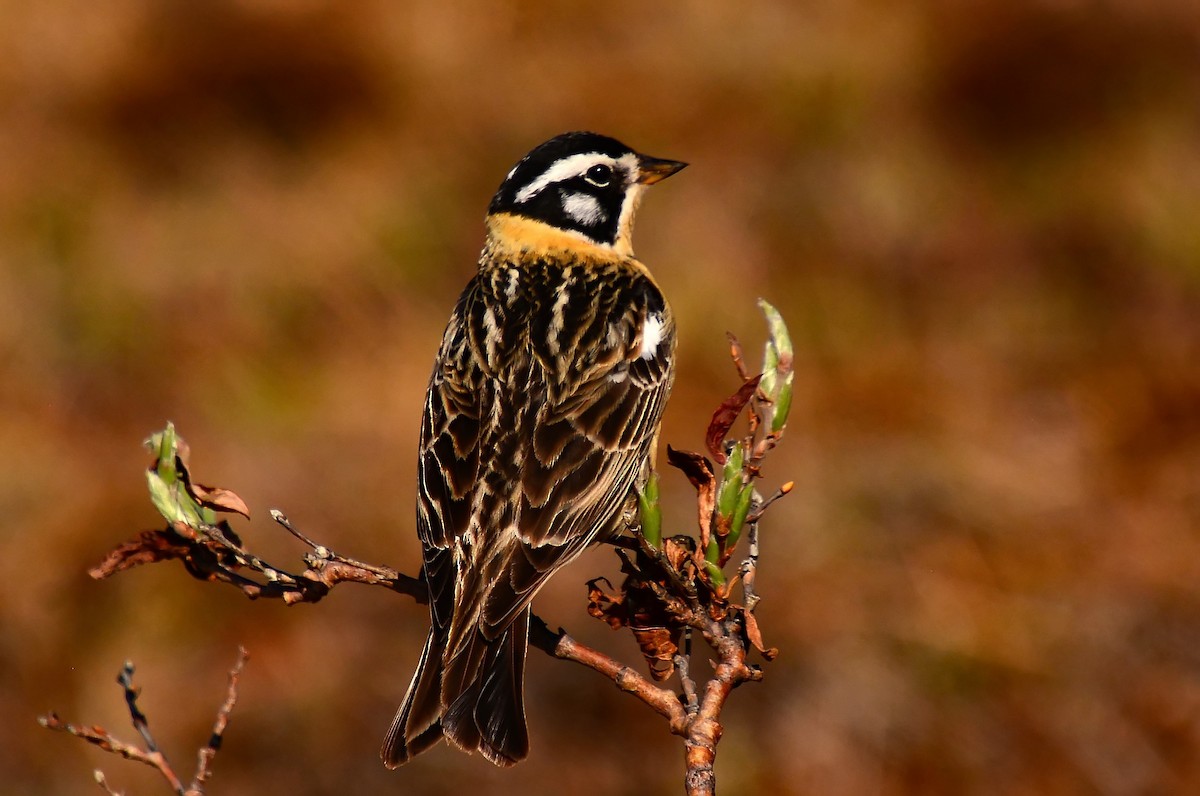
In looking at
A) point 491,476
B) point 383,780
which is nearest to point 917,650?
point 383,780

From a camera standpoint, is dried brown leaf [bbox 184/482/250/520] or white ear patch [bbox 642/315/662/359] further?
white ear patch [bbox 642/315/662/359]

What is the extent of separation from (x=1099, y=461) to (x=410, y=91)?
6.12 metres

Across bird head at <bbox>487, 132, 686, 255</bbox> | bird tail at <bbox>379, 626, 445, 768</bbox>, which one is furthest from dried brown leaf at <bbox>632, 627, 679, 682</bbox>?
bird head at <bbox>487, 132, 686, 255</bbox>

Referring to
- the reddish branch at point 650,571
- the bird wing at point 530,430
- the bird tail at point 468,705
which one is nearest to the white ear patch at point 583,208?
the bird wing at point 530,430

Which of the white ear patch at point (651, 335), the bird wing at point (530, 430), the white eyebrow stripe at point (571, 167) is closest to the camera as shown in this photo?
the bird wing at point (530, 430)

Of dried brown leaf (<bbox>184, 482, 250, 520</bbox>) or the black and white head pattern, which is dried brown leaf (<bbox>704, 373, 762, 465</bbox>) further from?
the black and white head pattern

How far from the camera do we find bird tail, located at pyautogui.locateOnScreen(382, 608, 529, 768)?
3.87m

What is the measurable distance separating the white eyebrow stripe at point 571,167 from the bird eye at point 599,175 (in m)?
0.02

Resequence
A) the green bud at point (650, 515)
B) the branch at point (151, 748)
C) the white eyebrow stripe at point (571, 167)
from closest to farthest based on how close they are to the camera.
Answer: the branch at point (151, 748)
the green bud at point (650, 515)
the white eyebrow stripe at point (571, 167)

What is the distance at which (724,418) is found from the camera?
3424 millimetres

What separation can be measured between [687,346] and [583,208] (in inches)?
193

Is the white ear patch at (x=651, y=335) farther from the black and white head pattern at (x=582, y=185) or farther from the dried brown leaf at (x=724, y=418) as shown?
the dried brown leaf at (x=724, y=418)

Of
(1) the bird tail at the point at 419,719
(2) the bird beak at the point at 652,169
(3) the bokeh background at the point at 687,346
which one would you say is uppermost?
(3) the bokeh background at the point at 687,346

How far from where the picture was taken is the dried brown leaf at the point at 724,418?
337 cm
